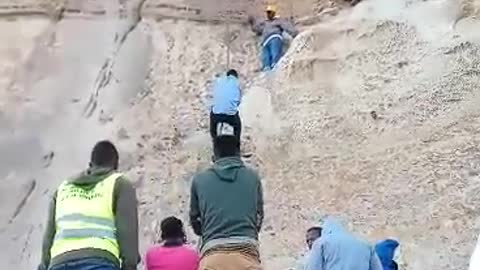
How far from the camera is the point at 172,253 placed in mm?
8688

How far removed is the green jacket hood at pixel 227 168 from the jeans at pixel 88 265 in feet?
3.95

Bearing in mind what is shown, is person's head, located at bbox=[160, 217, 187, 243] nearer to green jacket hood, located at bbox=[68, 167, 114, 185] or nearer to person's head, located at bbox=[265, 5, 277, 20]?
green jacket hood, located at bbox=[68, 167, 114, 185]

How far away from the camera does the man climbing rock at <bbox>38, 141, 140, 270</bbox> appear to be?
725 centimetres

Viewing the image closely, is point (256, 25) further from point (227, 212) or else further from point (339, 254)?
point (227, 212)

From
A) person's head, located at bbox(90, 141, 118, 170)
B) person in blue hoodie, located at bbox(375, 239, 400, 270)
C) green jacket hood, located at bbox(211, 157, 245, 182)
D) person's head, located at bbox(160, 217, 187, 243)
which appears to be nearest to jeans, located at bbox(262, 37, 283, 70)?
person in blue hoodie, located at bbox(375, 239, 400, 270)

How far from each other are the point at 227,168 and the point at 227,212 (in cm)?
33

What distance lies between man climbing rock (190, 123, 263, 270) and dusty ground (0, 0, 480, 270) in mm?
4728

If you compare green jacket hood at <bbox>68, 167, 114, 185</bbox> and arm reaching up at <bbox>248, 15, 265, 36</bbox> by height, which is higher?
arm reaching up at <bbox>248, 15, 265, 36</bbox>

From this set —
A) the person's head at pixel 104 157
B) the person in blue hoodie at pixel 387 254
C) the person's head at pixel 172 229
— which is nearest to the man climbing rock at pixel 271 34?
the person in blue hoodie at pixel 387 254

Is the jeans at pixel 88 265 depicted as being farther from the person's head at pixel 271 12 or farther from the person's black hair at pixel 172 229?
the person's head at pixel 271 12

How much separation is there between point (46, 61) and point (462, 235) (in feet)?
33.7

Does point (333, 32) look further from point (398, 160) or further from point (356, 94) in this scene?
point (398, 160)

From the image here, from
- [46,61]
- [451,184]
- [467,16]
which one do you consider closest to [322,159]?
[451,184]

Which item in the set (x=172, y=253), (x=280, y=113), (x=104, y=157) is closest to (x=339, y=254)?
(x=172, y=253)
